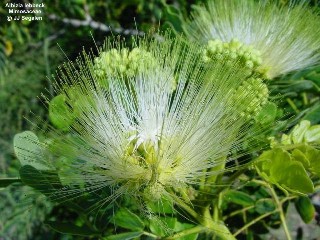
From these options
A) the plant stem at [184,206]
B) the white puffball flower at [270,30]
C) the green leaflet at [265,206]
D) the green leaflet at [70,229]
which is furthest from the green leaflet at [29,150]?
the green leaflet at [265,206]

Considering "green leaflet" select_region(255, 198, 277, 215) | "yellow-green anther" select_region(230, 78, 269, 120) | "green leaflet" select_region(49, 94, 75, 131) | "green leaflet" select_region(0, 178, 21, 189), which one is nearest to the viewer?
"yellow-green anther" select_region(230, 78, 269, 120)

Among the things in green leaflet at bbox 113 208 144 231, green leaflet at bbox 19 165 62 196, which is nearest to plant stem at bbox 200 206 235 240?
green leaflet at bbox 113 208 144 231

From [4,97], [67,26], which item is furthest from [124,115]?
[4,97]

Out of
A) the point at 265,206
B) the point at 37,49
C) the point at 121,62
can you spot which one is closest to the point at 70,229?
the point at 121,62

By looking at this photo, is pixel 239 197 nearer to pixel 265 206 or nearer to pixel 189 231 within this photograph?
pixel 265 206

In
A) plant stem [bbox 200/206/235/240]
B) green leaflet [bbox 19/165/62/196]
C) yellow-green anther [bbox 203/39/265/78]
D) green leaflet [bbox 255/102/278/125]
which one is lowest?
plant stem [bbox 200/206/235/240]

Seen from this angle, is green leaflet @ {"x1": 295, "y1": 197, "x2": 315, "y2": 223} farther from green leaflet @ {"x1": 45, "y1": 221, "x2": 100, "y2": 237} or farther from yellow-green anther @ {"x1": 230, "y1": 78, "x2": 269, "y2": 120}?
green leaflet @ {"x1": 45, "y1": 221, "x2": 100, "y2": 237}
